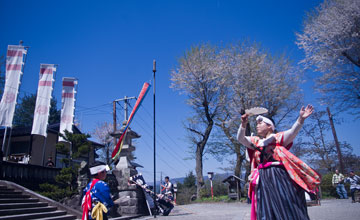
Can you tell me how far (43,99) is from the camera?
52.3ft

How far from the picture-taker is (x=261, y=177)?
3.01 m

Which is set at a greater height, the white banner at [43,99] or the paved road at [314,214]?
the white banner at [43,99]

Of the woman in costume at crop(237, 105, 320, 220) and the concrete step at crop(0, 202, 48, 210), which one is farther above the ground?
the woman in costume at crop(237, 105, 320, 220)

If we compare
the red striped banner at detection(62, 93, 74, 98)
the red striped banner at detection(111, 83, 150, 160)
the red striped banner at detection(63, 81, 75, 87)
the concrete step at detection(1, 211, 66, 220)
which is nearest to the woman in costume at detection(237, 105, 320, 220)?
the concrete step at detection(1, 211, 66, 220)

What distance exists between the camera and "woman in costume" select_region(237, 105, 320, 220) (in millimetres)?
2752

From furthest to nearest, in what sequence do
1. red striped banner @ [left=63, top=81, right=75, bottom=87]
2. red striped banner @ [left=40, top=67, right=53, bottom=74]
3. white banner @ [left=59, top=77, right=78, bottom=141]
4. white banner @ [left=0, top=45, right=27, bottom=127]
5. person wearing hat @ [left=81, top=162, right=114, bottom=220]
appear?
1. red striped banner @ [left=63, top=81, right=75, bottom=87]
2. red striped banner @ [left=40, top=67, right=53, bottom=74]
3. white banner @ [left=59, top=77, right=78, bottom=141]
4. white banner @ [left=0, top=45, right=27, bottom=127]
5. person wearing hat @ [left=81, top=162, right=114, bottom=220]

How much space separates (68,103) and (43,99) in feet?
4.78

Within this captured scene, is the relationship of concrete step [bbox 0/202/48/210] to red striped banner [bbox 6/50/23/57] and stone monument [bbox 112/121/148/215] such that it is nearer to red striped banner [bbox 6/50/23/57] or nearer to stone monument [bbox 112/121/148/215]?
stone monument [bbox 112/121/148/215]

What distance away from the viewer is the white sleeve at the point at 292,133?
2984mm

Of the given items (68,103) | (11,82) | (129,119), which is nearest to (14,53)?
(11,82)

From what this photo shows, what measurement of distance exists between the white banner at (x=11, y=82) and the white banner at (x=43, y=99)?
49.0 inches

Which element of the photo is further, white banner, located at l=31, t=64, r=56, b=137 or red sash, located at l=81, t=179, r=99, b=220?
white banner, located at l=31, t=64, r=56, b=137

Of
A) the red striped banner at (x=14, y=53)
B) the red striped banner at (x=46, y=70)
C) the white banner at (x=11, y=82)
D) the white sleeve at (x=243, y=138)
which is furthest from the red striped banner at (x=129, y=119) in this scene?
the red striped banner at (x=14, y=53)

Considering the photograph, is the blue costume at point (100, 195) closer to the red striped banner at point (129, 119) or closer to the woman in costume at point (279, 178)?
the woman in costume at point (279, 178)
